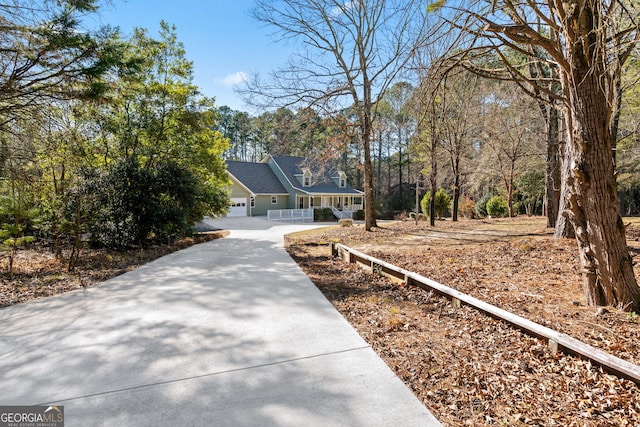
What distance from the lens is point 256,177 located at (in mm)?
29766

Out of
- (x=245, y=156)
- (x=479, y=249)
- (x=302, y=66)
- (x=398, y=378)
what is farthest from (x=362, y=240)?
(x=245, y=156)

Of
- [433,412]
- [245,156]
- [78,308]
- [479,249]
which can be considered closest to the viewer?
Answer: [433,412]

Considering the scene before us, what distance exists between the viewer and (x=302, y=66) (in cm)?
1278

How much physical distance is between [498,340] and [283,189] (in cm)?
2771

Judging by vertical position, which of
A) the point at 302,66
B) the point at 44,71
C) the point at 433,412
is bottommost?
the point at 433,412

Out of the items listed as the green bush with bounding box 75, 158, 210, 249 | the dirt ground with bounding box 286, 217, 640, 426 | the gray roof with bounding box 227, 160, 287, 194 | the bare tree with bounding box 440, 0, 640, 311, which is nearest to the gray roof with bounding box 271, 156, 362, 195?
the gray roof with bounding box 227, 160, 287, 194

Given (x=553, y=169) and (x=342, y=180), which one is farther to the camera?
(x=342, y=180)

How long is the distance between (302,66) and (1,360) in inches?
489

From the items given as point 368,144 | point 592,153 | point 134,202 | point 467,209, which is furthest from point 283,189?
point 592,153

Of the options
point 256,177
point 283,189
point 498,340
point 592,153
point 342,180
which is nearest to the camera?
point 498,340

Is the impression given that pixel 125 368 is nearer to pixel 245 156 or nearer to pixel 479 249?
pixel 479 249

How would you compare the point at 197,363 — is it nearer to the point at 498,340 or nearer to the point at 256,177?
the point at 498,340

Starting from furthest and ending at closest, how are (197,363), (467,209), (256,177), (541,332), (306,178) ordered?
(306,178)
(256,177)
(467,209)
(541,332)
(197,363)

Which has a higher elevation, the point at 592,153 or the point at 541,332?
the point at 592,153
